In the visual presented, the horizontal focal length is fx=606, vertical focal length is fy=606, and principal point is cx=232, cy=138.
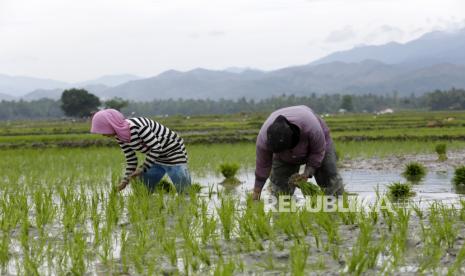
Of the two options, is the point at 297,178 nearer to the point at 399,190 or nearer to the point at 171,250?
the point at 171,250

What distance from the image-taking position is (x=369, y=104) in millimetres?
112562

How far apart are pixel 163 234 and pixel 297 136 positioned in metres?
1.32

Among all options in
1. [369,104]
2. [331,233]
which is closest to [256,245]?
[331,233]

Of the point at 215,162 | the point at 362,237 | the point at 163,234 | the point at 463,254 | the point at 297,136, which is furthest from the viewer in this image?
the point at 215,162

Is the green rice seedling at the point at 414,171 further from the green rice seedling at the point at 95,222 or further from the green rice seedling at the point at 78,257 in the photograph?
the green rice seedling at the point at 78,257

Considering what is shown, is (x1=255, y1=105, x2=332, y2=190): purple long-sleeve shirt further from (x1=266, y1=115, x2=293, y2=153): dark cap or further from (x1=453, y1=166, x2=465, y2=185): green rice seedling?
(x1=453, y1=166, x2=465, y2=185): green rice seedling

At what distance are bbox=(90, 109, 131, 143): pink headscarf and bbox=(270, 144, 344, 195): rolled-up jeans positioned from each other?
4.55 feet

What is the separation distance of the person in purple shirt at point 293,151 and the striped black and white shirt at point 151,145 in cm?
102

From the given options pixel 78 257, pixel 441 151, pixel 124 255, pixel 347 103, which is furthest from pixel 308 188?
pixel 347 103

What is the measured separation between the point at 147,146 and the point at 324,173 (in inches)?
65.7

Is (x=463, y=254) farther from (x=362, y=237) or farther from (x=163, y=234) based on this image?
(x=163, y=234)

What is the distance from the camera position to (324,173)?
544 cm

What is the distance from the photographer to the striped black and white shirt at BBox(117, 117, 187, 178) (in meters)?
5.60

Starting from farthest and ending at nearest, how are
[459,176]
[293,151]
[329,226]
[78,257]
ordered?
[459,176] → [293,151] → [329,226] → [78,257]
